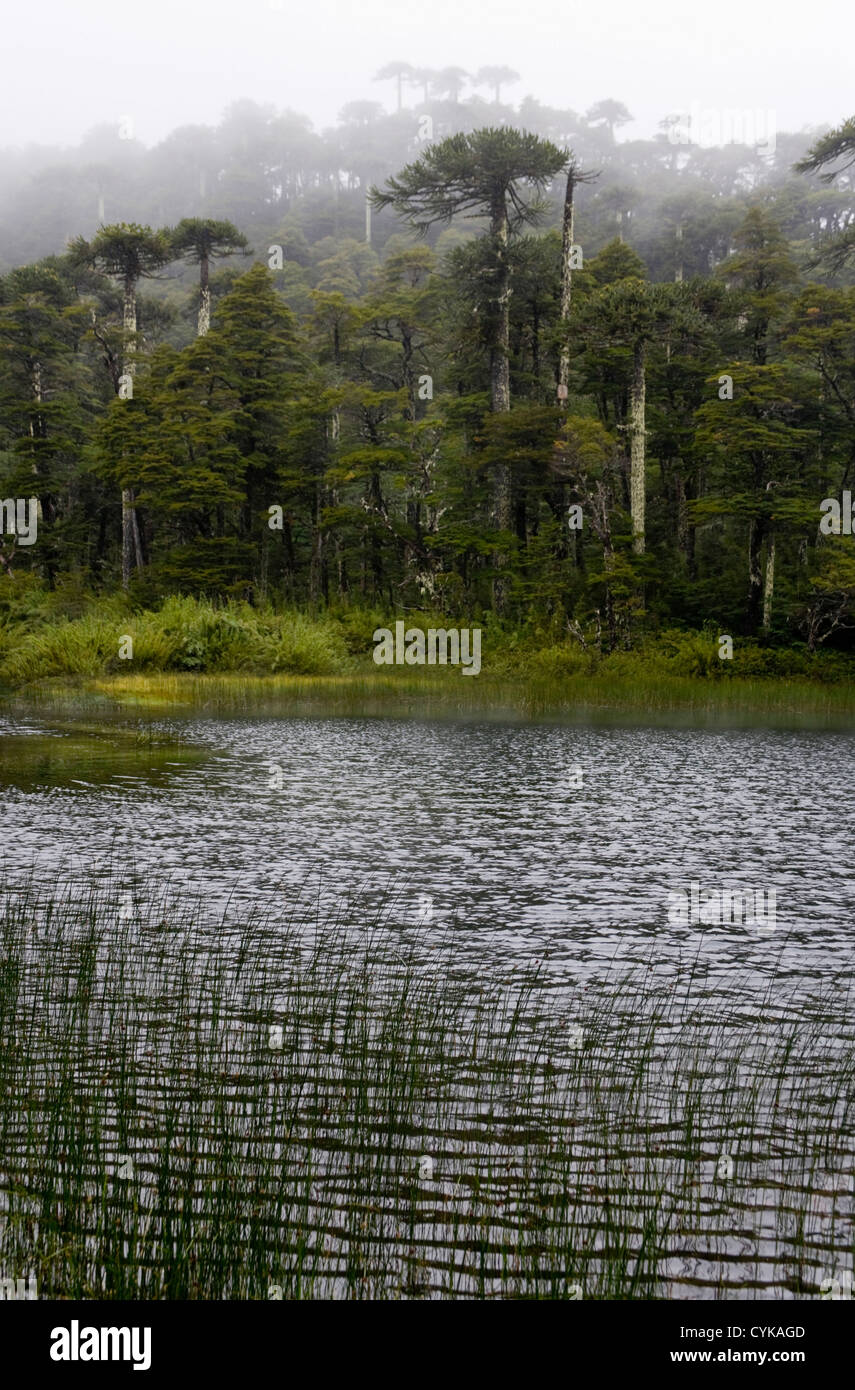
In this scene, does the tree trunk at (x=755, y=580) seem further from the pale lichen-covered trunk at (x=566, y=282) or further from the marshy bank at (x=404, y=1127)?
the marshy bank at (x=404, y=1127)

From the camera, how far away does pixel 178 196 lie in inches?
5881

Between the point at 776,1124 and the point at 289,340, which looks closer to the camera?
the point at 776,1124

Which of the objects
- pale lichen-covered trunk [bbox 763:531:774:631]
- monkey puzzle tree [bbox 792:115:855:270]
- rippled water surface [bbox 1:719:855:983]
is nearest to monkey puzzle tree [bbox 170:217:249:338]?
monkey puzzle tree [bbox 792:115:855:270]

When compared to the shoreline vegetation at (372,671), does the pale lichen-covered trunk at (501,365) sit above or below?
above

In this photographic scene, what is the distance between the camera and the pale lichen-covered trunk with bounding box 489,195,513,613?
39.1 m

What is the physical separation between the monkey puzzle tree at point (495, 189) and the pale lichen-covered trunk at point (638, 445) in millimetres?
5016

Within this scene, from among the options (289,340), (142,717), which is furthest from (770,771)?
(289,340)

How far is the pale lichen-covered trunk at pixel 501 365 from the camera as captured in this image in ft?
128

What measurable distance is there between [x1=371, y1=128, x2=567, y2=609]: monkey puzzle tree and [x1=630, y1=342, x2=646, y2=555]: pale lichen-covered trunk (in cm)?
502

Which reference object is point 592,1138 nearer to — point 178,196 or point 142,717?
point 142,717

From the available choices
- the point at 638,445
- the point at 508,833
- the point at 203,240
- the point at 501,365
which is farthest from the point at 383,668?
the point at 203,240

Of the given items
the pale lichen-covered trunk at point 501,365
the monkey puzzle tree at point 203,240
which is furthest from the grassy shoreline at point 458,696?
the monkey puzzle tree at point 203,240

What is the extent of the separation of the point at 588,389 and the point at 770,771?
77.2 feet

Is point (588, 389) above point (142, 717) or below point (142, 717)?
above
